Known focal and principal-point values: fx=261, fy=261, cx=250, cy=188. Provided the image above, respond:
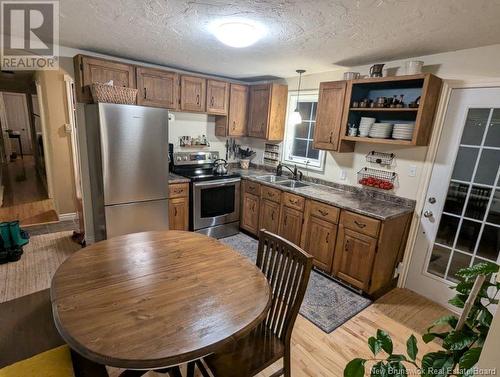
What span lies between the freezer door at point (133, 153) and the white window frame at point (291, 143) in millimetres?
1845

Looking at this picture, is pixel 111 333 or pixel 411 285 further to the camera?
pixel 411 285

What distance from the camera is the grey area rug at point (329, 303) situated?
2311 millimetres

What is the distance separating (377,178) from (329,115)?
0.92m

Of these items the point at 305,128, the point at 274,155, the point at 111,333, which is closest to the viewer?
the point at 111,333

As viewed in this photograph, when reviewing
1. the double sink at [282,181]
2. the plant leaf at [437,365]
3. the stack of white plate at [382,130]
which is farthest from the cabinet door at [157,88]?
the plant leaf at [437,365]

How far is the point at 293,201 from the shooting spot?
3229mm

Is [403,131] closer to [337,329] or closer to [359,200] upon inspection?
[359,200]

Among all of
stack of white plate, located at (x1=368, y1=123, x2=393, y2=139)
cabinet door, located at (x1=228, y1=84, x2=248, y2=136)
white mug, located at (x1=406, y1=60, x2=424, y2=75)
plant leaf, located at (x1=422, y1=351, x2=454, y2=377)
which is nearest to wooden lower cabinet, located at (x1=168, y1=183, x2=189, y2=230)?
cabinet door, located at (x1=228, y1=84, x2=248, y2=136)

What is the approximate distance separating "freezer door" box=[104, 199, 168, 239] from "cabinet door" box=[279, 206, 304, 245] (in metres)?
1.49

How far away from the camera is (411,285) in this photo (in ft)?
9.27

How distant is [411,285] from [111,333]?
2951mm

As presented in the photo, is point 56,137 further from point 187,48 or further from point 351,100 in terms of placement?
point 351,100

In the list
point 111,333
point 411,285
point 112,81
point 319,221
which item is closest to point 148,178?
point 112,81

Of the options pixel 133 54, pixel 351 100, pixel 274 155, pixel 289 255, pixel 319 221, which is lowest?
pixel 319 221
